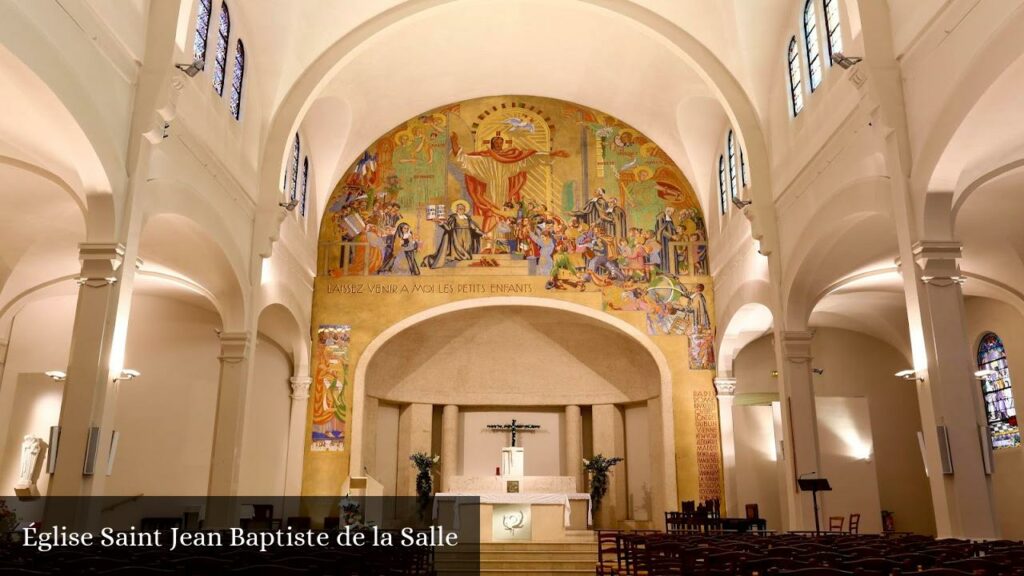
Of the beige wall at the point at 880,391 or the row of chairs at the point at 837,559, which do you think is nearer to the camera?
the row of chairs at the point at 837,559

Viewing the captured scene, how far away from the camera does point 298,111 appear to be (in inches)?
586

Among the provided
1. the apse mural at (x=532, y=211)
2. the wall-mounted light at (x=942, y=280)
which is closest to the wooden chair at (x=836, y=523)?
the apse mural at (x=532, y=211)

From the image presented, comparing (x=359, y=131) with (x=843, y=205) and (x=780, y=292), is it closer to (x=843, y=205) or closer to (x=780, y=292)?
(x=780, y=292)

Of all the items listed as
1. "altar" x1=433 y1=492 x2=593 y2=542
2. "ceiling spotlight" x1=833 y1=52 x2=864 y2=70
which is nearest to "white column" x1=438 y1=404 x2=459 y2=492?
"altar" x1=433 y1=492 x2=593 y2=542

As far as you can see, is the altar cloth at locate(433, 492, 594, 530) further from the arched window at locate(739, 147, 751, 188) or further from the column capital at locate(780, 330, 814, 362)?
the arched window at locate(739, 147, 751, 188)

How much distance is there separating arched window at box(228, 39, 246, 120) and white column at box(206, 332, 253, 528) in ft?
12.3

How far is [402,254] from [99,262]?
9.84m

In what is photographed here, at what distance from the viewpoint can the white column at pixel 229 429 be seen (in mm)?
13117

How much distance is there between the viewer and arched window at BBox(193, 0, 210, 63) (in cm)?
1226

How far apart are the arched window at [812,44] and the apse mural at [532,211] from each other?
6.53 metres

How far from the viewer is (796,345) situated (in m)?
13.7

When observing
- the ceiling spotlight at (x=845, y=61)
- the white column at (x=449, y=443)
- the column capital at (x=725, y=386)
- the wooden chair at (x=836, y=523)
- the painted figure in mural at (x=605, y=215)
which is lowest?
the wooden chair at (x=836, y=523)

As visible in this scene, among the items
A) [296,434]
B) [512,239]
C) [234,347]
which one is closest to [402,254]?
[512,239]

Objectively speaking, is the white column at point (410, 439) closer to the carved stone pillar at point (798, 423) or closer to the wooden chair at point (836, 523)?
the wooden chair at point (836, 523)
